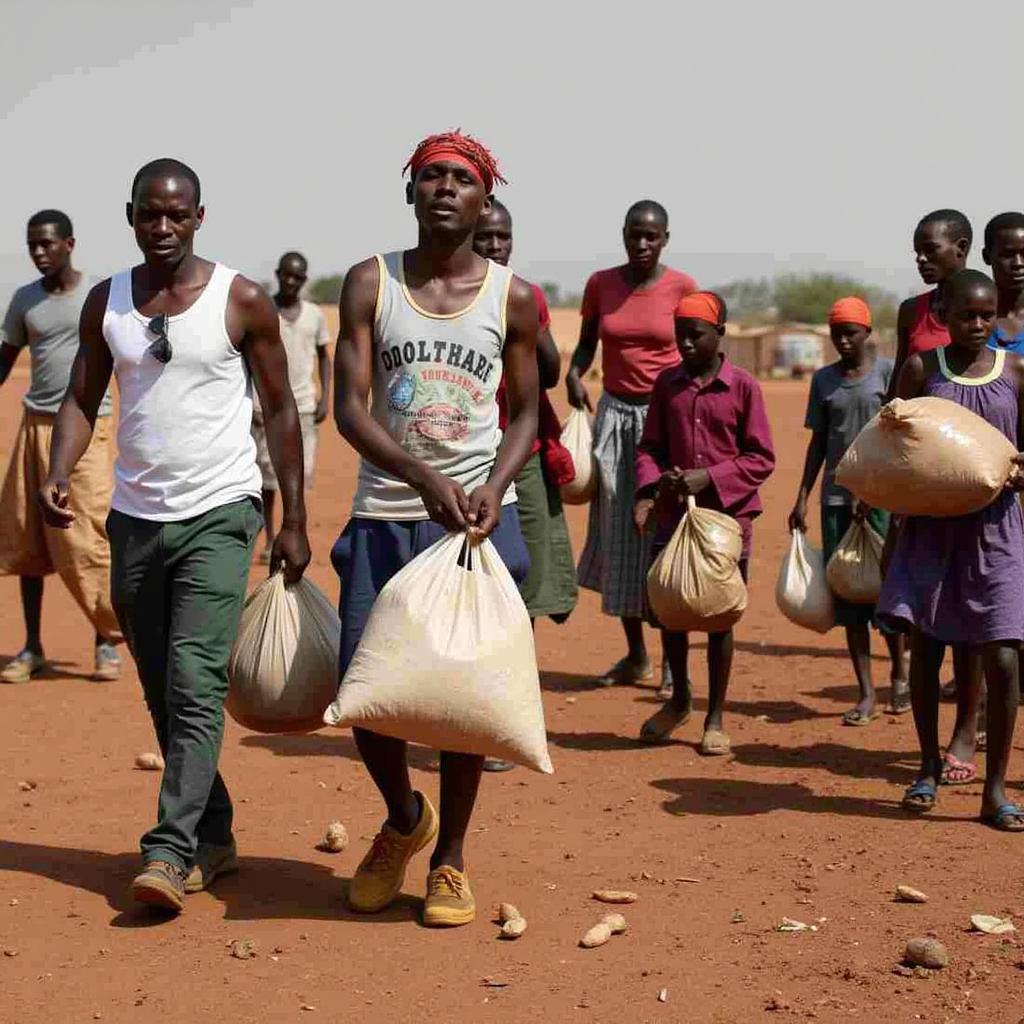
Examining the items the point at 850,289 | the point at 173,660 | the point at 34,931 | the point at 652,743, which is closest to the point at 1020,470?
the point at 652,743

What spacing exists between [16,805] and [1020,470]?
3.79m

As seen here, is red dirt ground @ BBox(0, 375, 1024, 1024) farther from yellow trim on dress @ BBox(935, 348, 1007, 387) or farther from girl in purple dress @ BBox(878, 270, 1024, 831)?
yellow trim on dress @ BBox(935, 348, 1007, 387)

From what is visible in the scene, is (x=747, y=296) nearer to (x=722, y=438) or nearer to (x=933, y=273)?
(x=933, y=273)

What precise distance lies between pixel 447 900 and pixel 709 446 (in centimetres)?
299

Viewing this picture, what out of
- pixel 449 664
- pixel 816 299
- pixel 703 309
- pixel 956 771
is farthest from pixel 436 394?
pixel 816 299

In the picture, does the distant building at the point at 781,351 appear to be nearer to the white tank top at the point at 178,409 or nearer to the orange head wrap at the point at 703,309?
the orange head wrap at the point at 703,309

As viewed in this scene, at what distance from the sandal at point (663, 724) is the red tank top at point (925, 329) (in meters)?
1.82

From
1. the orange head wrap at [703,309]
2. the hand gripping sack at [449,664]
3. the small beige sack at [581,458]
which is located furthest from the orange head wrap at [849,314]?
the hand gripping sack at [449,664]

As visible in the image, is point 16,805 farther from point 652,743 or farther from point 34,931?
point 652,743

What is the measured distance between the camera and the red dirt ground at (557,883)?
470cm

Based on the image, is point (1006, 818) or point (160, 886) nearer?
point (160, 886)

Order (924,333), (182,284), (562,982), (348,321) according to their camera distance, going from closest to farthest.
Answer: (562,982) → (348,321) → (182,284) → (924,333)

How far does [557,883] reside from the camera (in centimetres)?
579

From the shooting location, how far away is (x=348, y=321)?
514 centimetres
